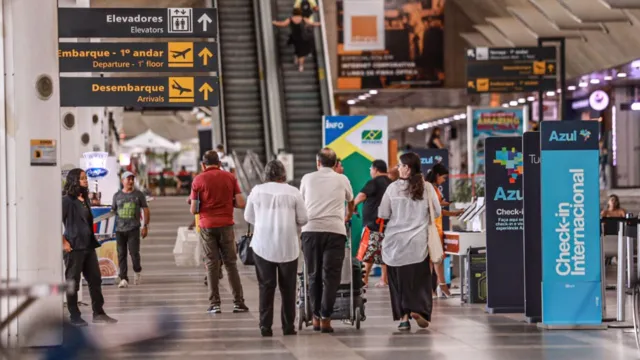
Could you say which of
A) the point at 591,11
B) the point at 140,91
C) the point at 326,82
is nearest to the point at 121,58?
the point at 140,91

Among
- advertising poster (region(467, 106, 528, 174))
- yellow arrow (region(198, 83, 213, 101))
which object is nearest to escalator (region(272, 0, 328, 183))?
advertising poster (region(467, 106, 528, 174))

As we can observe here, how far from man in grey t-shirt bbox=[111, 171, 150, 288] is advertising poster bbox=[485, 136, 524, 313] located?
234 inches

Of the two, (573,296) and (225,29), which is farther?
(225,29)

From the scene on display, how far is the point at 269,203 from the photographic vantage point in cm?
1118

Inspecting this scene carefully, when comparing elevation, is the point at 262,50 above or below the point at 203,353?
above

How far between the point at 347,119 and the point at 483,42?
61.5 ft

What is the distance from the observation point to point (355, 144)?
1798cm

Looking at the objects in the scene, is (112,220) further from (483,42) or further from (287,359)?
(483,42)

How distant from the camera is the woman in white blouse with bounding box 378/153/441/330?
1137 cm

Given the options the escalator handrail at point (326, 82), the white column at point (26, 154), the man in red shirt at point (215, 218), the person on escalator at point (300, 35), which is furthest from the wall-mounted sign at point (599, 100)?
the white column at point (26, 154)

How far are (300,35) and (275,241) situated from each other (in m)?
19.4

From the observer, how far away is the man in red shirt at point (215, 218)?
524 inches

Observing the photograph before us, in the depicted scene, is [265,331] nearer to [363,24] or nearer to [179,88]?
[179,88]

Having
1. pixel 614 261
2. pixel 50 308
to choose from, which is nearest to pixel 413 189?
pixel 50 308
